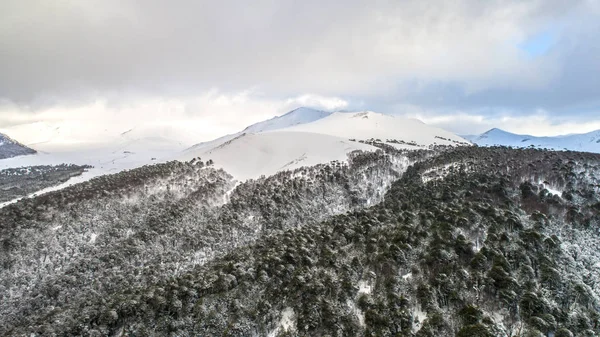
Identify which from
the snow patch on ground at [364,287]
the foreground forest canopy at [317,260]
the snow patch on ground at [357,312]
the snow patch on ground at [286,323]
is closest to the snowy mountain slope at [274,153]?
the foreground forest canopy at [317,260]

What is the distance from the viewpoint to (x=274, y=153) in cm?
17488

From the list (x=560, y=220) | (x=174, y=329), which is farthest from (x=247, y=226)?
(x=560, y=220)

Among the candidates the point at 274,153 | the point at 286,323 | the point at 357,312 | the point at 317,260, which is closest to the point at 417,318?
the point at 357,312

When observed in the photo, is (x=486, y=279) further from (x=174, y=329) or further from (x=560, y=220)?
(x=174, y=329)

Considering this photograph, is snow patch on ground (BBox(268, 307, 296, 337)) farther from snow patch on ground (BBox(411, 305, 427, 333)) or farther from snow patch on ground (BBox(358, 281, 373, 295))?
snow patch on ground (BBox(411, 305, 427, 333))

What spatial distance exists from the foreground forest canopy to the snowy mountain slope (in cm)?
3915

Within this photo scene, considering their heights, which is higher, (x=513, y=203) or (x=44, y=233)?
(x=513, y=203)

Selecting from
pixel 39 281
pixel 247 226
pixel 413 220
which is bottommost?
pixel 39 281

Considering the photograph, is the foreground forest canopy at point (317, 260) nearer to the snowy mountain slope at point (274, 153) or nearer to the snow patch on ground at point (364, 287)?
the snow patch on ground at point (364, 287)

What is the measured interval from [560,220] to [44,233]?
11014 centimetres

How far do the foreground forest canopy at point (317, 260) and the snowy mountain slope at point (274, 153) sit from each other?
128ft

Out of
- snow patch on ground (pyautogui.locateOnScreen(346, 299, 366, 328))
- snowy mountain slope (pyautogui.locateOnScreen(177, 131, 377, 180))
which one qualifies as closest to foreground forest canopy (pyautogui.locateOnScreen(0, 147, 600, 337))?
snow patch on ground (pyautogui.locateOnScreen(346, 299, 366, 328))

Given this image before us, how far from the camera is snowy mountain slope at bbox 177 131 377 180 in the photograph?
15025 centimetres

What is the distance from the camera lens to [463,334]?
36656 millimetres
